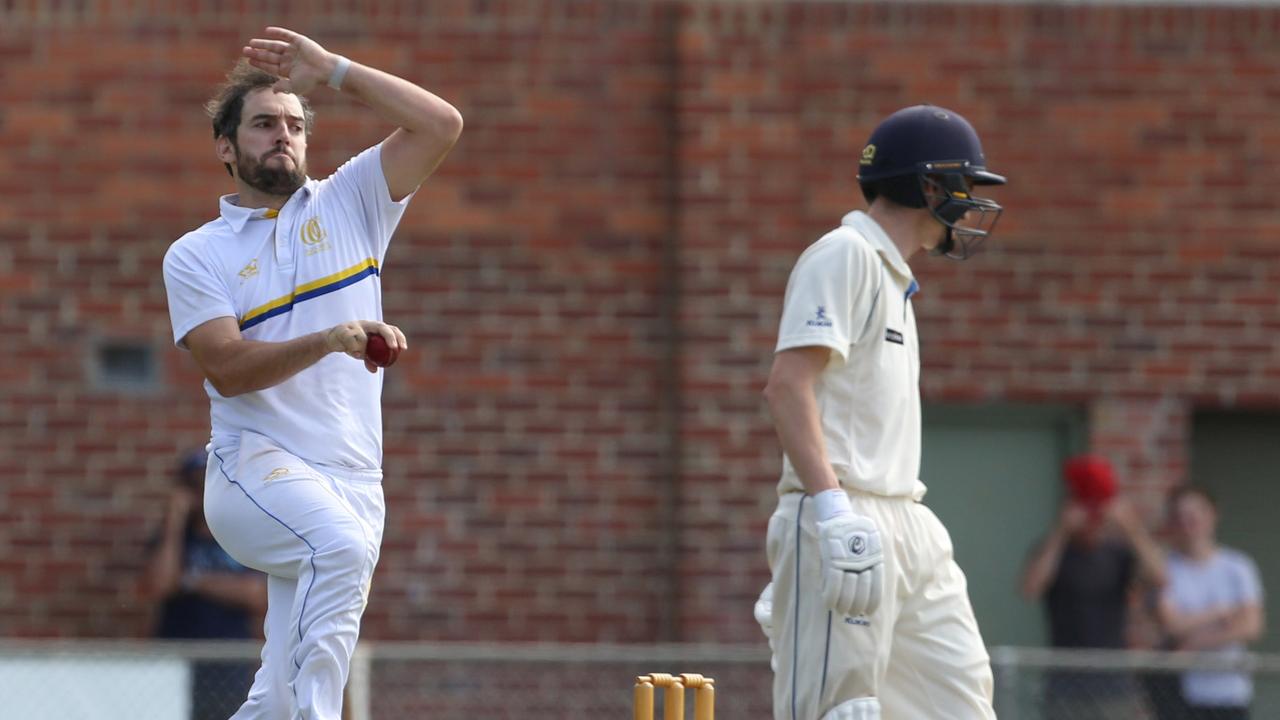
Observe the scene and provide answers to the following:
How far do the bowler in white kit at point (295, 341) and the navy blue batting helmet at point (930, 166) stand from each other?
1253mm

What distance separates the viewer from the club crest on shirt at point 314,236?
16.8 feet

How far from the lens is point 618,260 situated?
10500mm

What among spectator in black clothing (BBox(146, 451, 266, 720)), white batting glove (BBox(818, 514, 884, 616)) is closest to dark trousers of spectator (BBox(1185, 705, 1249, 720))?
white batting glove (BBox(818, 514, 884, 616))

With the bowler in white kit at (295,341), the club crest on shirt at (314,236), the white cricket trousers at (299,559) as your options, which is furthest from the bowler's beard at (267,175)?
the white cricket trousers at (299,559)

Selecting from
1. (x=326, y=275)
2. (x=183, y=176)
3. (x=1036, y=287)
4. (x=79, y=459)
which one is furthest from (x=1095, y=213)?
(x=326, y=275)

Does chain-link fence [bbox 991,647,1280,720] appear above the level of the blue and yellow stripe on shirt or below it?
below

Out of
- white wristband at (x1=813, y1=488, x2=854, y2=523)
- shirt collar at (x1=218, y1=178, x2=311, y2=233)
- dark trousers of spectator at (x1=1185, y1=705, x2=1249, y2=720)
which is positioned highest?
shirt collar at (x1=218, y1=178, x2=311, y2=233)

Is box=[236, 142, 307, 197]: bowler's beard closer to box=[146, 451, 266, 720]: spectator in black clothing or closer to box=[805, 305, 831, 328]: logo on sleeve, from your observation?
box=[805, 305, 831, 328]: logo on sleeve

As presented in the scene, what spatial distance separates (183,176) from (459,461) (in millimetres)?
Result: 2079

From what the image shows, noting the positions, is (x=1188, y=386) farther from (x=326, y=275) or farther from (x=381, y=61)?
(x=326, y=275)

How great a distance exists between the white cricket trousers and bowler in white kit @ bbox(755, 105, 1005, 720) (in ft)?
3.77

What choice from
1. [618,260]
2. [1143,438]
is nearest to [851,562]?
[618,260]

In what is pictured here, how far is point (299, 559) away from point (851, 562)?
4.55 feet

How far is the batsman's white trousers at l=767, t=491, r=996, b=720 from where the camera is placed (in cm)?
522
